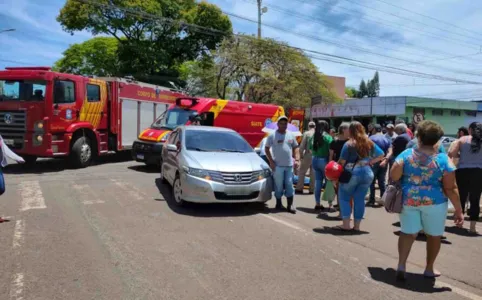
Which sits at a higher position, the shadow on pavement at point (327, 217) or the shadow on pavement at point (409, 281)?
the shadow on pavement at point (327, 217)

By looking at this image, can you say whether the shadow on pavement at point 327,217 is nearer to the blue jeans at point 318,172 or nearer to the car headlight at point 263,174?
the blue jeans at point 318,172

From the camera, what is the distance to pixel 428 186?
4.36 meters

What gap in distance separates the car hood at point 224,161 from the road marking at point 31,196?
2891mm

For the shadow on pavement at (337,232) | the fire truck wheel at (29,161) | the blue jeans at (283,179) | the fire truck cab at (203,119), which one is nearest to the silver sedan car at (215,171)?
the blue jeans at (283,179)

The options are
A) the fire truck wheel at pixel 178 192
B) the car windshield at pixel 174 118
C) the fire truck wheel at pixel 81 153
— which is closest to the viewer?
the fire truck wheel at pixel 178 192

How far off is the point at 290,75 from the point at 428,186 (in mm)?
27750

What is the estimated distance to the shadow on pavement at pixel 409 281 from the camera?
428 centimetres

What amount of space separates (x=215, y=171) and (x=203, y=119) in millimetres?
7579

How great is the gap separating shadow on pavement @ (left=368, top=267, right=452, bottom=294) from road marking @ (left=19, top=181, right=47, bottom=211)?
5.89 metres

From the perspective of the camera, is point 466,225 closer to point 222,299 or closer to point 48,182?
point 222,299

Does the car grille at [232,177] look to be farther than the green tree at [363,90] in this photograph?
No

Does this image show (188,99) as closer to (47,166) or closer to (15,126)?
(47,166)

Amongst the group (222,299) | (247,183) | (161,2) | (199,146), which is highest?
(161,2)

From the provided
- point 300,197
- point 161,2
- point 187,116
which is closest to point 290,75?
point 161,2
